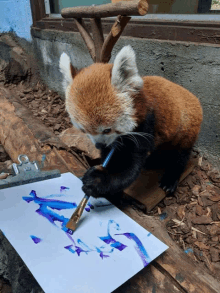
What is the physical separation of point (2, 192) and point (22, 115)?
50.3 inches

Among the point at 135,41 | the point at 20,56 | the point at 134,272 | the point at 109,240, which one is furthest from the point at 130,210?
the point at 20,56

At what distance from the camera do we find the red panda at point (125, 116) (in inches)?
49.4

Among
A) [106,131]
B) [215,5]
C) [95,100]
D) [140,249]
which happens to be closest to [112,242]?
[140,249]

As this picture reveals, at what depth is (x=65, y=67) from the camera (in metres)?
1.42

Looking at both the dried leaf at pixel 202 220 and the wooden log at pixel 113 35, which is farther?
the dried leaf at pixel 202 220

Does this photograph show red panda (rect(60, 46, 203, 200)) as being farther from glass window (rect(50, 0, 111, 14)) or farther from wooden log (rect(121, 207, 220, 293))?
glass window (rect(50, 0, 111, 14))

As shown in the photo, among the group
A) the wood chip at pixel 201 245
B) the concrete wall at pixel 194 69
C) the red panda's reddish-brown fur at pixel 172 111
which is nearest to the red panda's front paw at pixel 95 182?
the red panda's reddish-brown fur at pixel 172 111

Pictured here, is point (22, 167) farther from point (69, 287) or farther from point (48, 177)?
point (69, 287)

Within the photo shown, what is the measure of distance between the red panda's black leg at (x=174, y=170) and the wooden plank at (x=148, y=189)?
6cm

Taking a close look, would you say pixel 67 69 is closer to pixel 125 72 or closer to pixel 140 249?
pixel 125 72

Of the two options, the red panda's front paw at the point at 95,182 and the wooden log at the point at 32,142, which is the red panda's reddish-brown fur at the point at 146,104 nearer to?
the red panda's front paw at the point at 95,182

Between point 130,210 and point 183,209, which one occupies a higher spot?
point 130,210

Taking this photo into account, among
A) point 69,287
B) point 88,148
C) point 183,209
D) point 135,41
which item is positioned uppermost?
point 135,41

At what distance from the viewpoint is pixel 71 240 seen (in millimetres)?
1284
